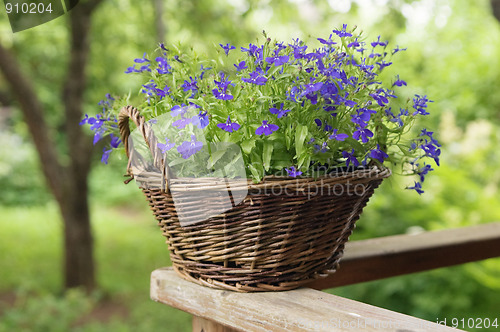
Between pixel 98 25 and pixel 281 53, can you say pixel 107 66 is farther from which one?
pixel 281 53

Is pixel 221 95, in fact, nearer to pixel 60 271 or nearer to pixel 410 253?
pixel 410 253

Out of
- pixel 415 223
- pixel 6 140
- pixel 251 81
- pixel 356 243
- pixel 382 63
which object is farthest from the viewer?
pixel 6 140

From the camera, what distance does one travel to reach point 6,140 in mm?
8336

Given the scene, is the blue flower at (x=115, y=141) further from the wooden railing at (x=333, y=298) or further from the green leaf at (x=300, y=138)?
the green leaf at (x=300, y=138)

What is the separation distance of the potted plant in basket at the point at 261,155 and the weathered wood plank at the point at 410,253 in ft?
0.98

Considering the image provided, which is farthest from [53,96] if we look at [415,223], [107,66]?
[415,223]

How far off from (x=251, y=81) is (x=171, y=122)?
16 centimetres

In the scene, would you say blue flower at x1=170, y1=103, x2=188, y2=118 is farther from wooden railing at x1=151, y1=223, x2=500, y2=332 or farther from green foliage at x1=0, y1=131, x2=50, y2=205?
green foliage at x1=0, y1=131, x2=50, y2=205

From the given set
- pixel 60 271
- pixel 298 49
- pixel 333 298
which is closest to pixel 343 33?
pixel 298 49

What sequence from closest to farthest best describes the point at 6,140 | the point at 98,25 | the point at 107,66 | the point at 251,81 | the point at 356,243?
the point at 251,81, the point at 356,243, the point at 98,25, the point at 107,66, the point at 6,140

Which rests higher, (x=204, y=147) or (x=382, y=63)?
(x=382, y=63)

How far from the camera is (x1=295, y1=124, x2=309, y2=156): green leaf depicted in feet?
2.46

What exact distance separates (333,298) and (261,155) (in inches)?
10.6

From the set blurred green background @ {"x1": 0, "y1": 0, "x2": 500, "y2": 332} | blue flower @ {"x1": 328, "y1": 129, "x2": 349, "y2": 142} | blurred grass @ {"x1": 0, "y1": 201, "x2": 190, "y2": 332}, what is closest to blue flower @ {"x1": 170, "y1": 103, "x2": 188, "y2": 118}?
blue flower @ {"x1": 328, "y1": 129, "x2": 349, "y2": 142}
